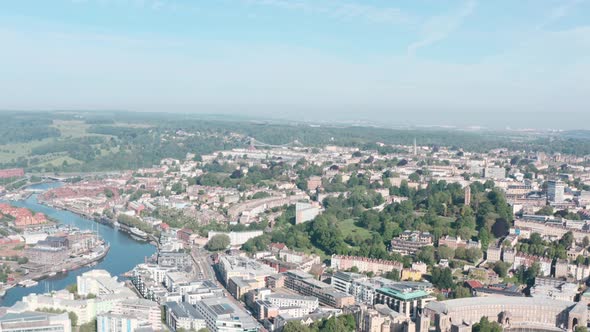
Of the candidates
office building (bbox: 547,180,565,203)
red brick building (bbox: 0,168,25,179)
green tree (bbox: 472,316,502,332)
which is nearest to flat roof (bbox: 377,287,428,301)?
green tree (bbox: 472,316,502,332)

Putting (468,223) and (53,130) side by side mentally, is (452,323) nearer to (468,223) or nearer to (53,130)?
(468,223)

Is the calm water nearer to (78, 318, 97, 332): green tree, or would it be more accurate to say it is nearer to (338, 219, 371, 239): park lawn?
(78, 318, 97, 332): green tree

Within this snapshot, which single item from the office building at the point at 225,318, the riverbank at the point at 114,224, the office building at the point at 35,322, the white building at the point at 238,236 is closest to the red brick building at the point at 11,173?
the riverbank at the point at 114,224

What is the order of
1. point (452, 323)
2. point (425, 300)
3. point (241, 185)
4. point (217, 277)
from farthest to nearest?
point (241, 185)
point (217, 277)
point (425, 300)
point (452, 323)

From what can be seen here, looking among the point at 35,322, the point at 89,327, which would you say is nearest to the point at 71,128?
the point at 89,327

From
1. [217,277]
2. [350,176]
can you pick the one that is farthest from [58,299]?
[350,176]
